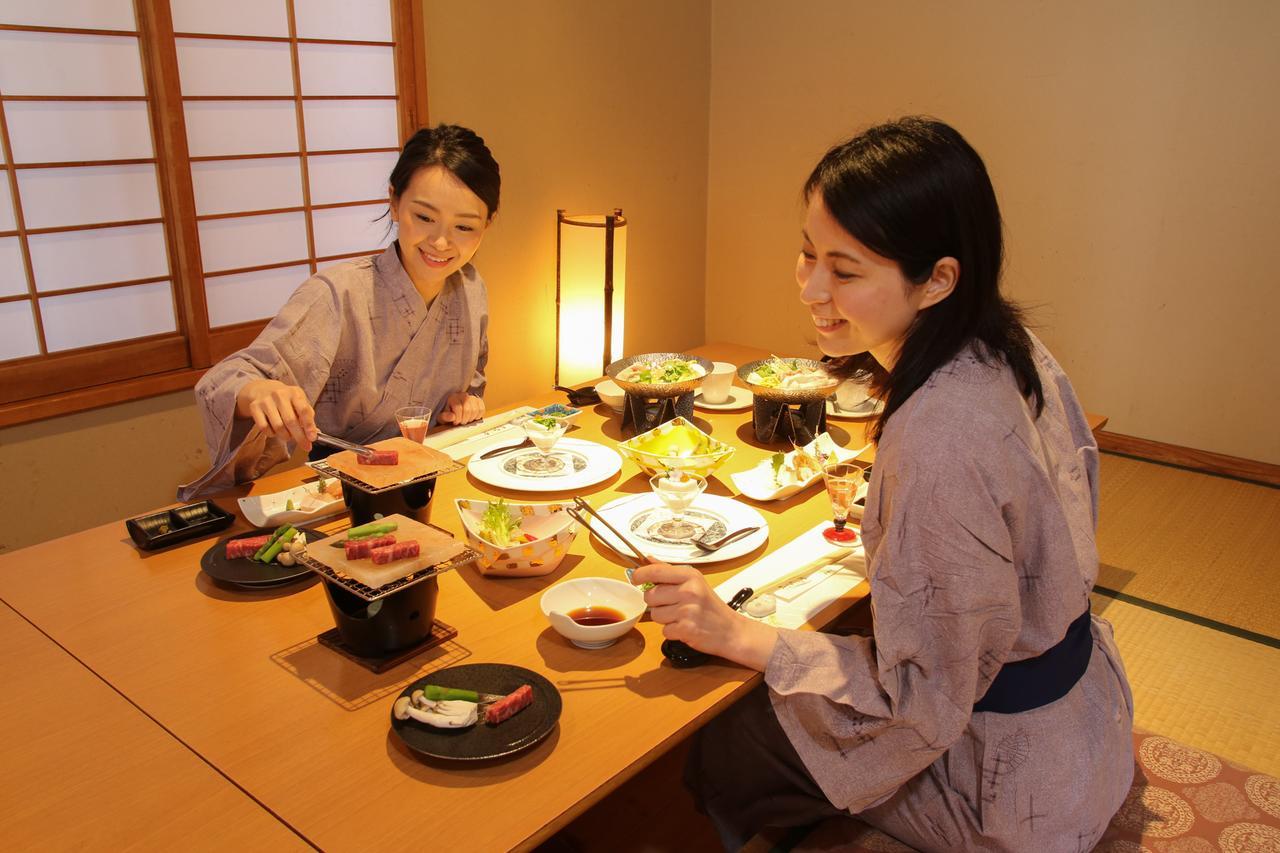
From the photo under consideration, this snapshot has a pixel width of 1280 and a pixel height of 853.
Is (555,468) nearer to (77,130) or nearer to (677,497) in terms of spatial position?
(677,497)

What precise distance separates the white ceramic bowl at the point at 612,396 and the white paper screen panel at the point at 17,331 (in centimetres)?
192

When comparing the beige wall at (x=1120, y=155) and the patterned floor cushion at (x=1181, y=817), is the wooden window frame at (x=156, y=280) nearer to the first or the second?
the beige wall at (x=1120, y=155)

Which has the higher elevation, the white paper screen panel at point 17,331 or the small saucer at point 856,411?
the white paper screen panel at point 17,331

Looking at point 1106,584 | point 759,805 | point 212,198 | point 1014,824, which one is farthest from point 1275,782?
point 212,198

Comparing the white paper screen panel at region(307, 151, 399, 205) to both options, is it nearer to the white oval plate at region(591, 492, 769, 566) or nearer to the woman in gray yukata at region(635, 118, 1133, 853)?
the white oval plate at region(591, 492, 769, 566)

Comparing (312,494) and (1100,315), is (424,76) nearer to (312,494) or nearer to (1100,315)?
(312,494)

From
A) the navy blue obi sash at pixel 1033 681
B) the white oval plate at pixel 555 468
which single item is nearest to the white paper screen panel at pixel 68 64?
the white oval plate at pixel 555 468

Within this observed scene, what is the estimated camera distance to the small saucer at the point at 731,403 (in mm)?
2738

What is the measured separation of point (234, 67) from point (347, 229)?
0.75m

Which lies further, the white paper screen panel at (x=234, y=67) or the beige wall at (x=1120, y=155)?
the beige wall at (x=1120, y=155)

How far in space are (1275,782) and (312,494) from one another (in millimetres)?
1904

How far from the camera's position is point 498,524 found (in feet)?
5.77

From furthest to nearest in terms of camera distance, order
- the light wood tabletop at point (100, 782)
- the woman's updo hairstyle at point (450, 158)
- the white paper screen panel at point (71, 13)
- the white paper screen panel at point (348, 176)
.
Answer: the white paper screen panel at point (348, 176), the white paper screen panel at point (71, 13), the woman's updo hairstyle at point (450, 158), the light wood tabletop at point (100, 782)

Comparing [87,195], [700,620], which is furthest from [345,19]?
[700,620]
